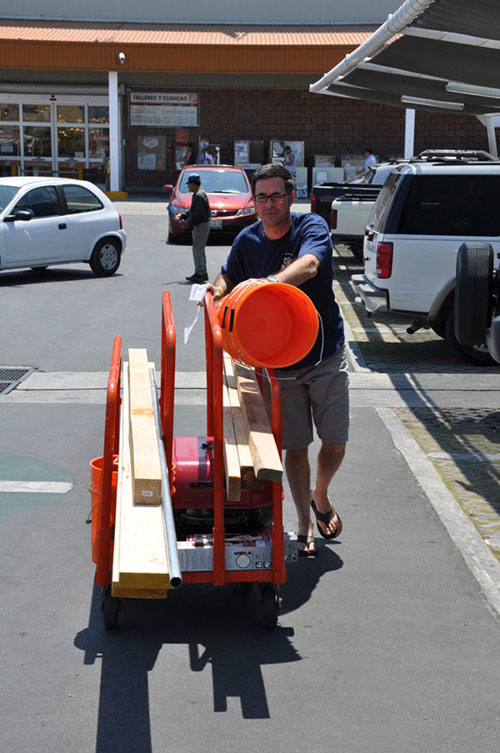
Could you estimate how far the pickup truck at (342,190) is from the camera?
20094 millimetres

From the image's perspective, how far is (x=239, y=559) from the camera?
4.62m

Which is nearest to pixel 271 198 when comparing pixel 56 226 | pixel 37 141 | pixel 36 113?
pixel 56 226

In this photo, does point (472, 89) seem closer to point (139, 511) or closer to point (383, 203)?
point (383, 203)

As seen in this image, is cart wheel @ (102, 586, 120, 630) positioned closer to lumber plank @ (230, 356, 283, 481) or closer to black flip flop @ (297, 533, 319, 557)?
lumber plank @ (230, 356, 283, 481)

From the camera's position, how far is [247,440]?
470 cm

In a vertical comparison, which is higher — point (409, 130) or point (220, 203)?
point (409, 130)

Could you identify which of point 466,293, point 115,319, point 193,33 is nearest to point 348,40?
point 193,33

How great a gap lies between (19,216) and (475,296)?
11314mm

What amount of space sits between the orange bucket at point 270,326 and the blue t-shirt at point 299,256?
0.29 meters

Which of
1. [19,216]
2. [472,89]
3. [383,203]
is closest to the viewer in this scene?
[383,203]

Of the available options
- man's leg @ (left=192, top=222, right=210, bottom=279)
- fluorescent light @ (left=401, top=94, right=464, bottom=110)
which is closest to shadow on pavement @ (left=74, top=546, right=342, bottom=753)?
man's leg @ (left=192, top=222, right=210, bottom=279)

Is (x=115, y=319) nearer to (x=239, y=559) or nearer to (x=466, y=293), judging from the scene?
(x=466, y=293)

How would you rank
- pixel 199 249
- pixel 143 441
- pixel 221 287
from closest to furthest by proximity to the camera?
1. pixel 143 441
2. pixel 221 287
3. pixel 199 249

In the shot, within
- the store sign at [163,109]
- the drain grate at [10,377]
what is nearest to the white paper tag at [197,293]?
the drain grate at [10,377]
